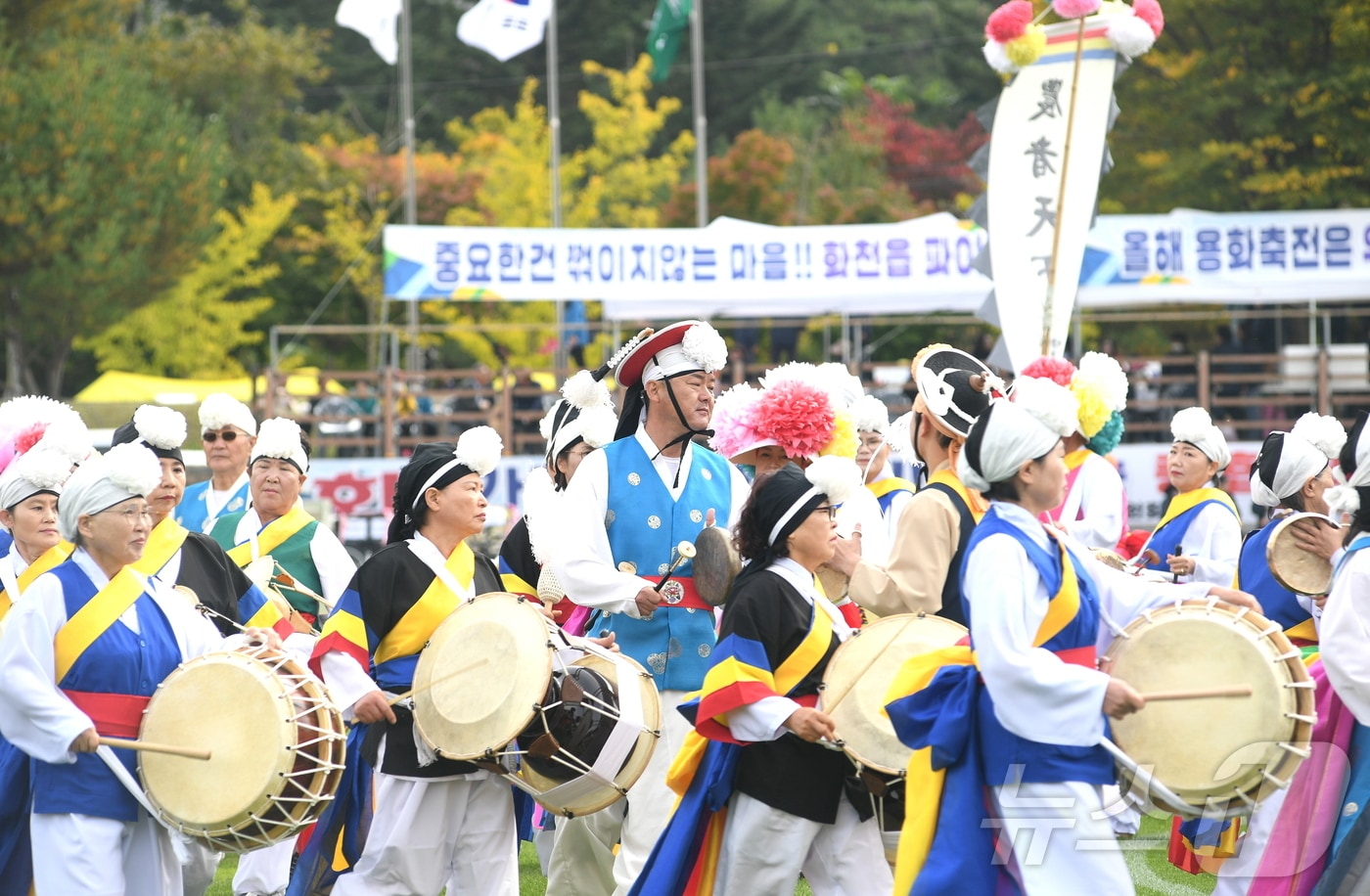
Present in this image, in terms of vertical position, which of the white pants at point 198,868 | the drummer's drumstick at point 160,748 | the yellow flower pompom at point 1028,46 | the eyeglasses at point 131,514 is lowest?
the white pants at point 198,868

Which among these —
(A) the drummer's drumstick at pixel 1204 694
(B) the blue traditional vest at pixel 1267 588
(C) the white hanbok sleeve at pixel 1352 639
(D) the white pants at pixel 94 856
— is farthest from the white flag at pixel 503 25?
(A) the drummer's drumstick at pixel 1204 694

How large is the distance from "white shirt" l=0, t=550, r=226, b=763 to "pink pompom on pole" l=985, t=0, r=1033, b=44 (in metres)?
7.87

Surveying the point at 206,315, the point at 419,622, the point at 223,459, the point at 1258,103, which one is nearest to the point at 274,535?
the point at 223,459

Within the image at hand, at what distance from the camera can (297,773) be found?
485cm

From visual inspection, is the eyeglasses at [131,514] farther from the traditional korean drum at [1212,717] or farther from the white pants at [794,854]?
the traditional korean drum at [1212,717]

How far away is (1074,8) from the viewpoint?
11008 millimetres

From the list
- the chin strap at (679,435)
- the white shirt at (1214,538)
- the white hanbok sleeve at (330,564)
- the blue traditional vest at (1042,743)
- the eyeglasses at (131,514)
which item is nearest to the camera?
the blue traditional vest at (1042,743)

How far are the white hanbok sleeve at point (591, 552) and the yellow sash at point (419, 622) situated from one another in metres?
0.40

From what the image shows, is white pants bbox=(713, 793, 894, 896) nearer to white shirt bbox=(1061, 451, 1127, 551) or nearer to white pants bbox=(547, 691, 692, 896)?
white pants bbox=(547, 691, 692, 896)

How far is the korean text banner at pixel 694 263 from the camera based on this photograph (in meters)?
18.5

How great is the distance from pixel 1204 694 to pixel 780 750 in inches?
51.2

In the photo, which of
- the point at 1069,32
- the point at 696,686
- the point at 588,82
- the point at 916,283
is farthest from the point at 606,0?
A: the point at 696,686

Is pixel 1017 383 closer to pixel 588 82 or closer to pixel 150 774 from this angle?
pixel 150 774

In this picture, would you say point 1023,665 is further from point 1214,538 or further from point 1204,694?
point 1214,538
